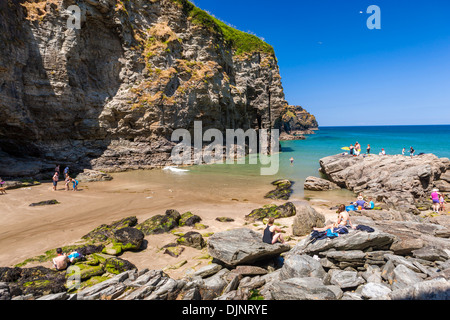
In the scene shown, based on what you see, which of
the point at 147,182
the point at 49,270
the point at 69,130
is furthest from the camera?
the point at 69,130

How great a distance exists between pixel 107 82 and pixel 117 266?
108 ft

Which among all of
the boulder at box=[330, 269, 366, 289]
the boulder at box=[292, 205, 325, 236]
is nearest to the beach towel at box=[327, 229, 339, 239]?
the boulder at box=[330, 269, 366, 289]

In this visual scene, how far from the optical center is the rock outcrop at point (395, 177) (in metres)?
17.4

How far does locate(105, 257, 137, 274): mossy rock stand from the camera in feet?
25.3

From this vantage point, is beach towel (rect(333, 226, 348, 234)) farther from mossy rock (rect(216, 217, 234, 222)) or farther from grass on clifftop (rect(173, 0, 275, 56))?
grass on clifftop (rect(173, 0, 275, 56))

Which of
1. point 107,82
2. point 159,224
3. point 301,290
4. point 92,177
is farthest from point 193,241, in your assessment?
point 107,82

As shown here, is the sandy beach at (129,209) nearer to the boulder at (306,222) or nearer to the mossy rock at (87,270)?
the boulder at (306,222)

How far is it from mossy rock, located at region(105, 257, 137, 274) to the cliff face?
23.0 m

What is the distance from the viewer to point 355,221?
32.8 ft

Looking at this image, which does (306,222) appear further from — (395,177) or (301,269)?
(395,177)

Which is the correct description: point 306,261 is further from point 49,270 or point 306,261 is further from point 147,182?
point 147,182

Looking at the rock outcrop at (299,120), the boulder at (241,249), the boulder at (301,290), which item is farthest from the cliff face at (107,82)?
the rock outcrop at (299,120)

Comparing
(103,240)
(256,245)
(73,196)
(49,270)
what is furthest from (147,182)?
(256,245)

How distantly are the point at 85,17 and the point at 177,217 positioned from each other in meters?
32.1
